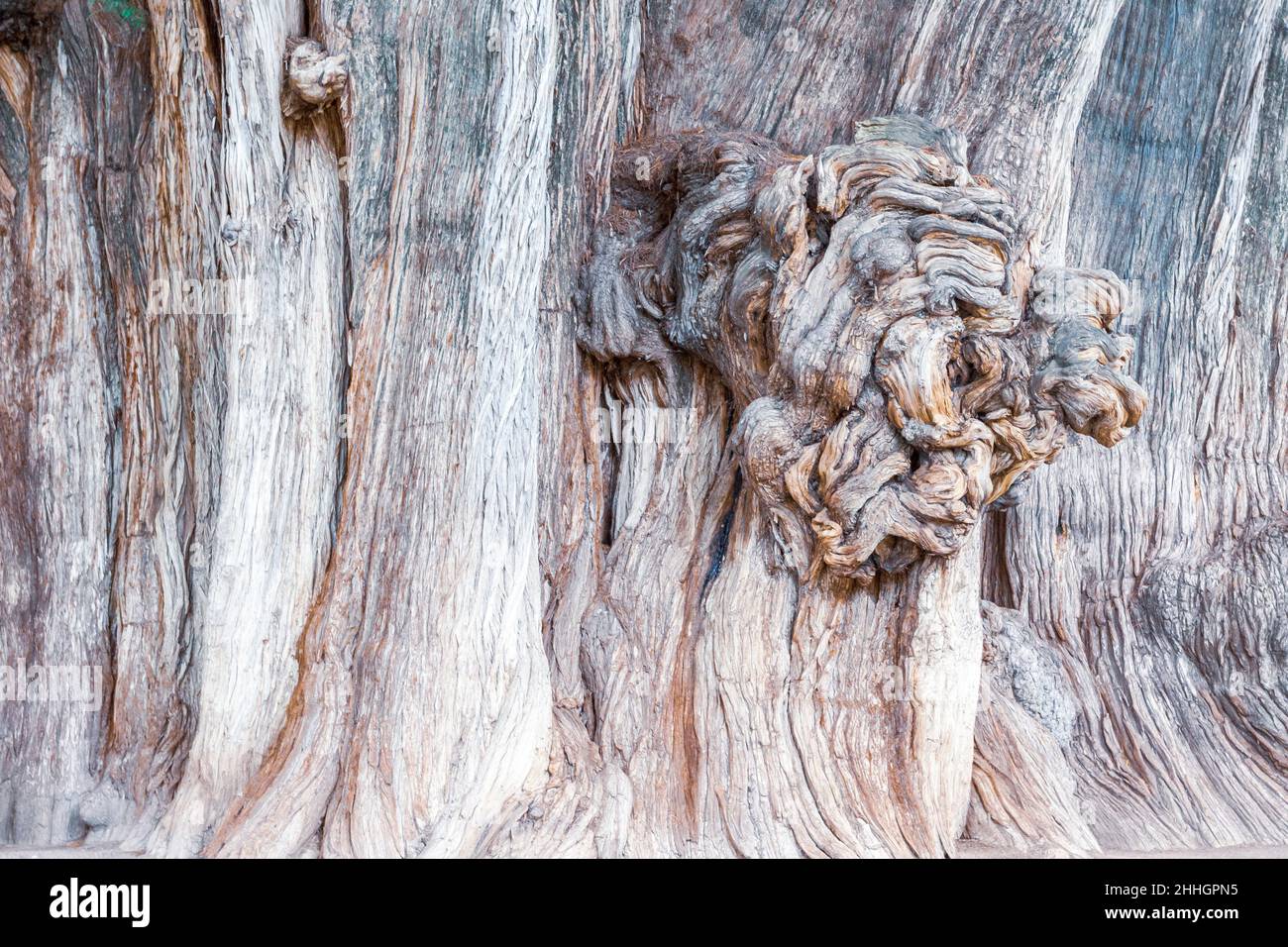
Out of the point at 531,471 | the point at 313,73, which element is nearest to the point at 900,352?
the point at 531,471

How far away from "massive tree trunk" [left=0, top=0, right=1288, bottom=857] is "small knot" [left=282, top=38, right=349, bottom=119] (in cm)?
1

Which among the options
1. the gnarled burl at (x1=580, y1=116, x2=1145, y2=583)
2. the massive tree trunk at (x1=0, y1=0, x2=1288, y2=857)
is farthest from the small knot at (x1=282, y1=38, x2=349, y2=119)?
the gnarled burl at (x1=580, y1=116, x2=1145, y2=583)

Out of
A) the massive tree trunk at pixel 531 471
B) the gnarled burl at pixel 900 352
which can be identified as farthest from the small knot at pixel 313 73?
the gnarled burl at pixel 900 352

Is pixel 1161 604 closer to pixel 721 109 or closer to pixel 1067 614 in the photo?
pixel 1067 614

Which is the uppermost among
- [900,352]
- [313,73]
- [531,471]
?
[313,73]

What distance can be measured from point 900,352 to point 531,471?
963 millimetres

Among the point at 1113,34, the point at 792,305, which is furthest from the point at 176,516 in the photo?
the point at 1113,34

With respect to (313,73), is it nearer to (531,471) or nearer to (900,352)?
(531,471)

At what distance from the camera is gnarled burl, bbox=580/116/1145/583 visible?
9.29 ft

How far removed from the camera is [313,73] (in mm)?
2967

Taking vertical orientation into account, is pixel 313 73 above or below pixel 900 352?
above

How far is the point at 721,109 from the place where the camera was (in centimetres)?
351

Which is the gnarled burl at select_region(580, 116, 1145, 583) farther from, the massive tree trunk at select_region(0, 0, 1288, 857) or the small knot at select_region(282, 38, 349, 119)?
the small knot at select_region(282, 38, 349, 119)

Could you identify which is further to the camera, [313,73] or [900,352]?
[313,73]
